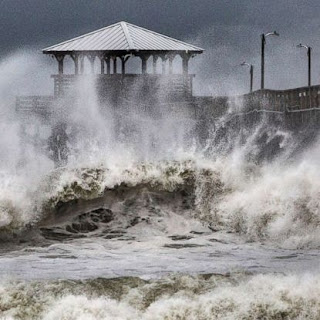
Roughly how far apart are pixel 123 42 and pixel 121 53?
836mm

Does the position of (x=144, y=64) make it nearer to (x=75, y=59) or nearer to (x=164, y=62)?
(x=164, y=62)

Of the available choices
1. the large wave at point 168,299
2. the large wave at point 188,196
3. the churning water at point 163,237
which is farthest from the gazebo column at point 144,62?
the large wave at point 168,299

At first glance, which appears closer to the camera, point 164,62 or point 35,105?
point 35,105

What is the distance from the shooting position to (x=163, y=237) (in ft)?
74.7

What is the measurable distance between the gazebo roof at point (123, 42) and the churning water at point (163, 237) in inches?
346

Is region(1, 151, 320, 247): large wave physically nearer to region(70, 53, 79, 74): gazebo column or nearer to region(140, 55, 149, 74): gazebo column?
region(140, 55, 149, 74): gazebo column

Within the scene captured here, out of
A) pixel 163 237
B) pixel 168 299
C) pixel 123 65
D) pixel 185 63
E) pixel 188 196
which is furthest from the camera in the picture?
pixel 185 63

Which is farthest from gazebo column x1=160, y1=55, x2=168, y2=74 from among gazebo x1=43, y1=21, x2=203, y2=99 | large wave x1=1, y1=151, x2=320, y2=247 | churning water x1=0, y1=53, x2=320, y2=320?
large wave x1=1, y1=151, x2=320, y2=247

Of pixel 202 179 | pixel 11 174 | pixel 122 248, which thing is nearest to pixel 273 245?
pixel 122 248

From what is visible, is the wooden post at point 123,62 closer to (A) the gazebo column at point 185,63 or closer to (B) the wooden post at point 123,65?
(B) the wooden post at point 123,65

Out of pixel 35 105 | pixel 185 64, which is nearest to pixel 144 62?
pixel 185 64

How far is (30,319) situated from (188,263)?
4474mm

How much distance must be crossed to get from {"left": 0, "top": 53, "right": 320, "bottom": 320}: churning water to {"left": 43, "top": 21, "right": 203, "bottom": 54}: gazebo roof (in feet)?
28.8

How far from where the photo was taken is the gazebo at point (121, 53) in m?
42.5
